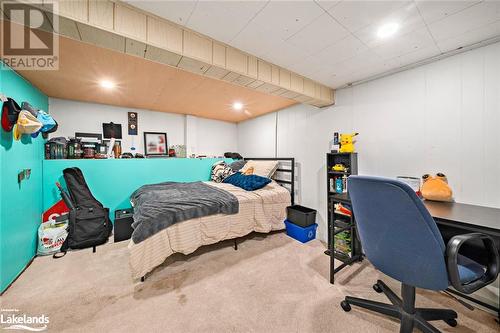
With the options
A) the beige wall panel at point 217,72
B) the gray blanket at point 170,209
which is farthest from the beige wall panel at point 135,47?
the gray blanket at point 170,209

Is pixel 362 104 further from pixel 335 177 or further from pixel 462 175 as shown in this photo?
pixel 462 175

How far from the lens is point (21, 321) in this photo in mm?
1369

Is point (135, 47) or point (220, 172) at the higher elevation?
point (135, 47)

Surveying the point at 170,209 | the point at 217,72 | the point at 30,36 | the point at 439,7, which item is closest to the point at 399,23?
the point at 439,7

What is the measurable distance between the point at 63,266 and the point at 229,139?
3801mm

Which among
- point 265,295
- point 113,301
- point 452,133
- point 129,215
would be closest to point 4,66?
point 129,215

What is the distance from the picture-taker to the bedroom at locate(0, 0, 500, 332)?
1242 mm

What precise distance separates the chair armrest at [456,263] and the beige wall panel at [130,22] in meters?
2.33

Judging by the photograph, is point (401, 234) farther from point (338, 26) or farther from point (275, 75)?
point (275, 75)

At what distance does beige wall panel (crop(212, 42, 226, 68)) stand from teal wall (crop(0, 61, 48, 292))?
1979 millimetres

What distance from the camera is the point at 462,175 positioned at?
1.76m

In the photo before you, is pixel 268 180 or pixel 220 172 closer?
pixel 268 180

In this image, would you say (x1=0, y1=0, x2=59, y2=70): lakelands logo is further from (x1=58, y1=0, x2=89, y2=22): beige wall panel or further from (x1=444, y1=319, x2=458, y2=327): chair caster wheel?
(x1=444, y1=319, x2=458, y2=327): chair caster wheel

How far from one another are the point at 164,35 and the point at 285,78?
137 cm
